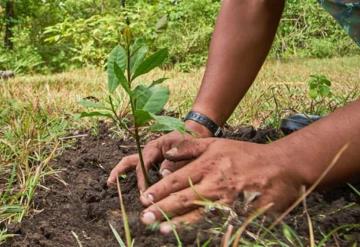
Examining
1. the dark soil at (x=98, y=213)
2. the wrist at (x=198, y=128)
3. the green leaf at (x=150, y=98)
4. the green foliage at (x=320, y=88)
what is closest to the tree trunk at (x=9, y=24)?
the green foliage at (x=320, y=88)

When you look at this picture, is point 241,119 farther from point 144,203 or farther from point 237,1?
point 144,203

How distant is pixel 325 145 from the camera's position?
1.30 metres

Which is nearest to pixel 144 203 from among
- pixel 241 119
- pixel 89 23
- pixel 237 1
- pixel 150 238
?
pixel 150 238

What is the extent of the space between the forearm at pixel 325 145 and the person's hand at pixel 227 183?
0.7 inches

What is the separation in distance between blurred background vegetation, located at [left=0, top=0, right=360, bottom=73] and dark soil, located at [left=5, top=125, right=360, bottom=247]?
200 inches

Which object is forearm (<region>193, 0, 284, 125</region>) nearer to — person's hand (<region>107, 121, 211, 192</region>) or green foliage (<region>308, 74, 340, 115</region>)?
person's hand (<region>107, 121, 211, 192</region>)

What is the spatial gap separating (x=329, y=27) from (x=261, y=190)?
24.8 feet

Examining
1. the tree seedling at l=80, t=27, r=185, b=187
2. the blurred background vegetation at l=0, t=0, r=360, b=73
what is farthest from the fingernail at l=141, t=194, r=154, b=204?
the blurred background vegetation at l=0, t=0, r=360, b=73

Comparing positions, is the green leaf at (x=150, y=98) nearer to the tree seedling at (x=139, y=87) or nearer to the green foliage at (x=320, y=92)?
the tree seedling at (x=139, y=87)

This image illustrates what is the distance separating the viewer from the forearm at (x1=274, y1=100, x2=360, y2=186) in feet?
4.26

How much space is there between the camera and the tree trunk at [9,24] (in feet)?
39.1

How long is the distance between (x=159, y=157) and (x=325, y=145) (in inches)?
21.3

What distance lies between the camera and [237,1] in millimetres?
2039

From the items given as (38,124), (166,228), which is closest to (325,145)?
(166,228)
